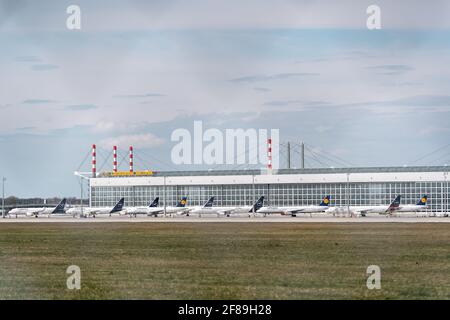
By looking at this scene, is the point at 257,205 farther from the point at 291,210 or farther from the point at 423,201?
the point at 423,201

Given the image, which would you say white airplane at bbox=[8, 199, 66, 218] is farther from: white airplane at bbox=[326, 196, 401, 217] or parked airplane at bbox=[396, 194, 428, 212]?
parked airplane at bbox=[396, 194, 428, 212]

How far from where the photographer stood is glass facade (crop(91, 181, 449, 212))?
167 metres

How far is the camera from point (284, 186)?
17812cm

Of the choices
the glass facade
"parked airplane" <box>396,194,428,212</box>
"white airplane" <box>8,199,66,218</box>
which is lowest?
"white airplane" <box>8,199,66,218</box>

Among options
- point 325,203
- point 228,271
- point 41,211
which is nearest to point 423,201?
point 325,203

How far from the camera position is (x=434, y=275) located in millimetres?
32344

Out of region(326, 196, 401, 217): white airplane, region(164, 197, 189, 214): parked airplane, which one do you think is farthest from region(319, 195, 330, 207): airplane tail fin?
region(164, 197, 189, 214): parked airplane

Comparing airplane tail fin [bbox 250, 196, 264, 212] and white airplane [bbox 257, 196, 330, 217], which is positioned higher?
airplane tail fin [bbox 250, 196, 264, 212]

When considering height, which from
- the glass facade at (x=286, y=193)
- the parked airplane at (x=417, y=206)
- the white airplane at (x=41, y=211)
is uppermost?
the glass facade at (x=286, y=193)

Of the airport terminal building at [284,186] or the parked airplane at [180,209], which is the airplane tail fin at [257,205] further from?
the airport terminal building at [284,186]

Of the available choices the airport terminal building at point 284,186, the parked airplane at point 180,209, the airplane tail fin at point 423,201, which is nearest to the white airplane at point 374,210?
the airplane tail fin at point 423,201

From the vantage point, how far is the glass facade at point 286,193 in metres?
167

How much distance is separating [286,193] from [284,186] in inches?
66.7
